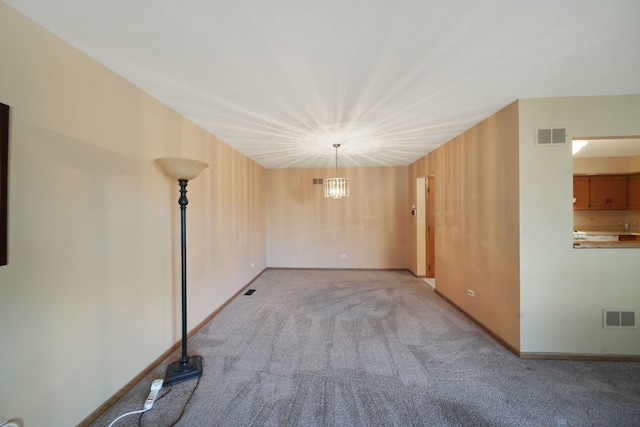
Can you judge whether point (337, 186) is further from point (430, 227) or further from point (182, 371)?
point (182, 371)

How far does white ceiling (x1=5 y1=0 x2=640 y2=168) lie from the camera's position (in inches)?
46.4

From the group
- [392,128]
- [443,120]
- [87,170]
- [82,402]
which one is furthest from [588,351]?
[87,170]

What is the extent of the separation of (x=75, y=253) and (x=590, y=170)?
7.67 metres

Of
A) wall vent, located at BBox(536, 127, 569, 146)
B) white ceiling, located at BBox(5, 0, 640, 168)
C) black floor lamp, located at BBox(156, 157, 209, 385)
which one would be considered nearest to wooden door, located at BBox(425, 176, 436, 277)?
white ceiling, located at BBox(5, 0, 640, 168)

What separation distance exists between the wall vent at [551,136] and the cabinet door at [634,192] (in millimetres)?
4129

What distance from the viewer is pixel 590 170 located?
4.41 meters

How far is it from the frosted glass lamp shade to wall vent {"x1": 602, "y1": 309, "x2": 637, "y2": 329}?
399 centimetres

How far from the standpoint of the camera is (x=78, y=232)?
146 centimetres

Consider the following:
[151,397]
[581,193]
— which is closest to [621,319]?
[581,193]

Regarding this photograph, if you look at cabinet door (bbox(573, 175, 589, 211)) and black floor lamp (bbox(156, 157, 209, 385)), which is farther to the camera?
cabinet door (bbox(573, 175, 589, 211))

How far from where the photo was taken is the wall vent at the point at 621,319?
6.81ft

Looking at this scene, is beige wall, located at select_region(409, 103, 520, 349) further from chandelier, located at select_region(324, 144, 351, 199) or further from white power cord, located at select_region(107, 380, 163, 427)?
white power cord, located at select_region(107, 380, 163, 427)

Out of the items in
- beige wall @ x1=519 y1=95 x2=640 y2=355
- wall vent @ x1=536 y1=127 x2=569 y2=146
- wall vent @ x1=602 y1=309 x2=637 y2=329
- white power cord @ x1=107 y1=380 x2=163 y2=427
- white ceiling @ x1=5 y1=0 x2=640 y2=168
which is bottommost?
white power cord @ x1=107 y1=380 x2=163 y2=427

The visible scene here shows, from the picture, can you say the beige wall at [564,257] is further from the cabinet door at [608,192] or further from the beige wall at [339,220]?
the cabinet door at [608,192]
